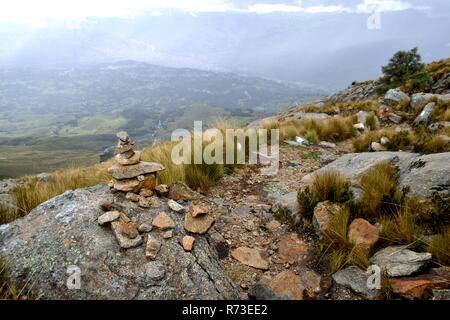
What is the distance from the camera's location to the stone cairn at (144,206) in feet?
13.5

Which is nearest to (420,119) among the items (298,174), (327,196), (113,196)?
(298,174)

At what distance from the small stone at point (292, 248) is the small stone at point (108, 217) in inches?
92.9

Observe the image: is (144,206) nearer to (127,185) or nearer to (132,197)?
(132,197)

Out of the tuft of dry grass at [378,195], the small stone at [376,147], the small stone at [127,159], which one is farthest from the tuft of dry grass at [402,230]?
the small stone at [376,147]

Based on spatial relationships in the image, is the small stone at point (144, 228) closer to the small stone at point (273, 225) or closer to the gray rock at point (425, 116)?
the small stone at point (273, 225)

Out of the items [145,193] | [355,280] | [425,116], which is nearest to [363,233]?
[355,280]

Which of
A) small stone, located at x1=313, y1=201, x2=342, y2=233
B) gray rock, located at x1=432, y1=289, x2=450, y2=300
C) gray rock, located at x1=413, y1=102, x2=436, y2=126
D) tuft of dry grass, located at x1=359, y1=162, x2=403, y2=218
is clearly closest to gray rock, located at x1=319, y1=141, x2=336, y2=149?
gray rock, located at x1=413, y1=102, x2=436, y2=126

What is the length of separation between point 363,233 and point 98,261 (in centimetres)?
345

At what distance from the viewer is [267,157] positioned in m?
9.18

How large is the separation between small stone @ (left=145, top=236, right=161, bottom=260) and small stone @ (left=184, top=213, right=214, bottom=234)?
0.58 meters

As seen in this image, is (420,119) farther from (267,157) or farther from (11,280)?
(11,280)

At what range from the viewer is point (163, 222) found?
447 centimetres

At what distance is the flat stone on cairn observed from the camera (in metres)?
5.05
